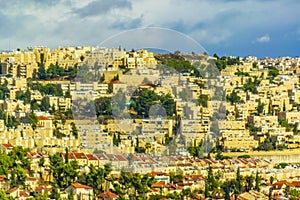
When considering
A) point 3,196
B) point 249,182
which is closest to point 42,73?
point 249,182

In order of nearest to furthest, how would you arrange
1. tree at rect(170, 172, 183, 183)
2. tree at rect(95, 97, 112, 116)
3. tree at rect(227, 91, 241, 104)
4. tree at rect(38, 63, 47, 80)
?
tree at rect(170, 172, 183, 183), tree at rect(95, 97, 112, 116), tree at rect(227, 91, 241, 104), tree at rect(38, 63, 47, 80)

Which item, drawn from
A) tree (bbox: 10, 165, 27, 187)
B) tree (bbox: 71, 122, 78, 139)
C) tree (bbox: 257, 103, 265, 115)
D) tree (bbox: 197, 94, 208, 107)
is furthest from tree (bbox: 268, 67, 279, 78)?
tree (bbox: 10, 165, 27, 187)

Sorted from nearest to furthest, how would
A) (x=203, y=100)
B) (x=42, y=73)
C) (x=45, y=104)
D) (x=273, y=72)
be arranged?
(x=203, y=100) → (x=45, y=104) → (x=42, y=73) → (x=273, y=72)

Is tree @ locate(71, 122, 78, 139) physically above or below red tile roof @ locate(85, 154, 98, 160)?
above

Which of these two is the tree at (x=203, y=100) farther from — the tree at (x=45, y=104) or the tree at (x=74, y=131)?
the tree at (x=45, y=104)

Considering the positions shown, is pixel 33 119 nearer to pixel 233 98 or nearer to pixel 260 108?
pixel 233 98

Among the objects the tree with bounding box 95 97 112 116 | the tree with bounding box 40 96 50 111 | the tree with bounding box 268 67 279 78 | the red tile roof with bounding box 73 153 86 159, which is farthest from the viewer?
the tree with bounding box 268 67 279 78

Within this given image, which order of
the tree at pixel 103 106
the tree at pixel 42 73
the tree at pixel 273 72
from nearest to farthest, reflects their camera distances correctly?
the tree at pixel 103 106
the tree at pixel 42 73
the tree at pixel 273 72

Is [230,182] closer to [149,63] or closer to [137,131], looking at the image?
[137,131]

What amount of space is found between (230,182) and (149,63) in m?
5.05

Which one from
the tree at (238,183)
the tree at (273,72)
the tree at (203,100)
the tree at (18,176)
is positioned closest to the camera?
the tree at (18,176)

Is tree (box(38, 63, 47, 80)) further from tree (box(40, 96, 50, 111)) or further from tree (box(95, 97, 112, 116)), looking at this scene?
tree (box(95, 97, 112, 116))

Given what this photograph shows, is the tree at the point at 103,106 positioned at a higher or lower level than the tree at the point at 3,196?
higher

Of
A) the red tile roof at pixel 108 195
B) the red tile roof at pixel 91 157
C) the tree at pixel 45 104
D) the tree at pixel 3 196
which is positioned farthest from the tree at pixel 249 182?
the tree at pixel 45 104
